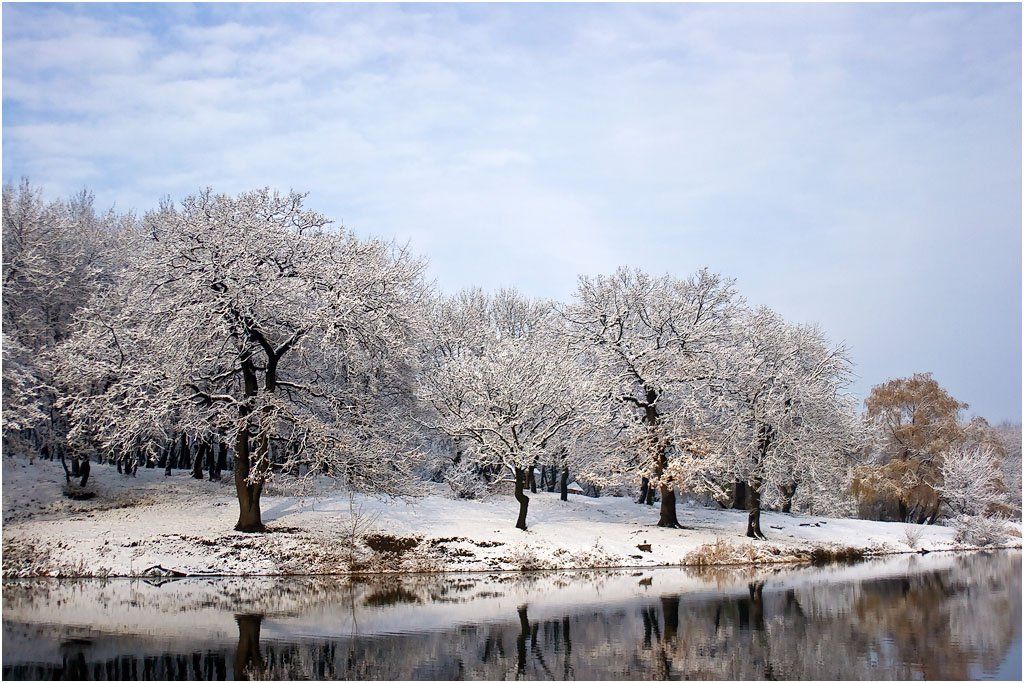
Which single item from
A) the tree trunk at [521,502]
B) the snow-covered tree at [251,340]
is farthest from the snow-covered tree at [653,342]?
the snow-covered tree at [251,340]

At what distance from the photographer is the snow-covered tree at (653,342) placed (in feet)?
143

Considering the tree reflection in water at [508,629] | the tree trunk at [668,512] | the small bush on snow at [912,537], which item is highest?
the tree trunk at [668,512]

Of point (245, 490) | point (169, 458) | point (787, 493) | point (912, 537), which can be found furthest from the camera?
point (787, 493)

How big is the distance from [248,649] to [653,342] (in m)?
31.6

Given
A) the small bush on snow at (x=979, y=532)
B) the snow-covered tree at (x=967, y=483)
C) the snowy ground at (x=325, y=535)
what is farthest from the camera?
the snow-covered tree at (x=967, y=483)

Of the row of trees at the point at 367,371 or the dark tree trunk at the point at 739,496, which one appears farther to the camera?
the dark tree trunk at the point at 739,496

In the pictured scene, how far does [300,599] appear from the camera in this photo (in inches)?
1025

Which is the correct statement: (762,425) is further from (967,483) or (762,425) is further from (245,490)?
(245,490)

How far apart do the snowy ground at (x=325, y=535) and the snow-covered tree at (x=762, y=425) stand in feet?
11.5

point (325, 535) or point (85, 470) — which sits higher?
point (85, 470)

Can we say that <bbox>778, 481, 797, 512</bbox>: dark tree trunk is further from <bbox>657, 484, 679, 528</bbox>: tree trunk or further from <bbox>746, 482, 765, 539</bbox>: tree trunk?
<bbox>657, 484, 679, 528</bbox>: tree trunk

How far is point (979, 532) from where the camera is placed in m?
52.7

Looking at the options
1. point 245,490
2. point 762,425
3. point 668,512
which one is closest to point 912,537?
point 762,425

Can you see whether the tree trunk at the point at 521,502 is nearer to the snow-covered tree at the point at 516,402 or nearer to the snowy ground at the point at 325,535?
the snow-covered tree at the point at 516,402
